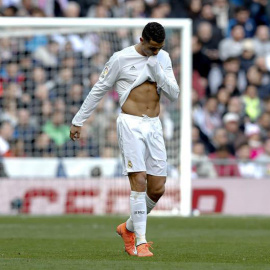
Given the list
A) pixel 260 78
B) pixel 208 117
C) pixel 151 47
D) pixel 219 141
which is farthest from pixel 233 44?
pixel 151 47

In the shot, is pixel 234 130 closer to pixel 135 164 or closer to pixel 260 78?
pixel 260 78

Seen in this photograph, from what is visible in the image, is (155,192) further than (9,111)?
No

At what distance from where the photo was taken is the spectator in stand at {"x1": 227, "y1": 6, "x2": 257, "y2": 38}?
25547 millimetres

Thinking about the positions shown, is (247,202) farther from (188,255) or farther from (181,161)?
(188,255)

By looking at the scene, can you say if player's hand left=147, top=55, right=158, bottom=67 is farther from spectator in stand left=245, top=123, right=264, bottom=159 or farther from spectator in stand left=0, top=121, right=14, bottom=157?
spectator in stand left=245, top=123, right=264, bottom=159

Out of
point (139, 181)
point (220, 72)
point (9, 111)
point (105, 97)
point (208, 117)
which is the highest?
point (220, 72)

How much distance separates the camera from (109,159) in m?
20.1

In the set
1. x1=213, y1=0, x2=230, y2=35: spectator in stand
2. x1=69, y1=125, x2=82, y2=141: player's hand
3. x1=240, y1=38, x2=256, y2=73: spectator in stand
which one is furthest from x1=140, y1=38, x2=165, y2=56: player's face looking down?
x1=213, y1=0, x2=230, y2=35: spectator in stand

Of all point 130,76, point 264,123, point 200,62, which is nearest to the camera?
point 130,76

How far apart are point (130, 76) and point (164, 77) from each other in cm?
40

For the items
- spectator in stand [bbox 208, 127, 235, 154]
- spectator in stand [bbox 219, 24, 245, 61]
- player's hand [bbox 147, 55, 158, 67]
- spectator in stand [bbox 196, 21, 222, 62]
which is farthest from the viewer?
spectator in stand [bbox 219, 24, 245, 61]

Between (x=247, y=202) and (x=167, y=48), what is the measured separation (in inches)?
144

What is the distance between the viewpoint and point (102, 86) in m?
10.7

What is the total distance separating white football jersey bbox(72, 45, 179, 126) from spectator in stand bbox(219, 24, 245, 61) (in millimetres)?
14244
